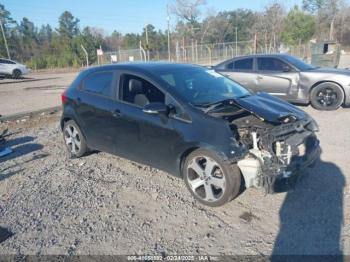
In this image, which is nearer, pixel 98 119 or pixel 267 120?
pixel 267 120

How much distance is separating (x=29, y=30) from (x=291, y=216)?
290 feet

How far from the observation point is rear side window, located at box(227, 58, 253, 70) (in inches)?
348

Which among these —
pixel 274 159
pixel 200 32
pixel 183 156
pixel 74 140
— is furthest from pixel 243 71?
pixel 200 32

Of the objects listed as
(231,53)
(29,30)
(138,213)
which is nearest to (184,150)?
(138,213)

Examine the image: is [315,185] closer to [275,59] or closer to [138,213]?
[138,213]

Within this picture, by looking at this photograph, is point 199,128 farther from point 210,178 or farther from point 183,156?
point 210,178

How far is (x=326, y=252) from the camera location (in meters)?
2.76

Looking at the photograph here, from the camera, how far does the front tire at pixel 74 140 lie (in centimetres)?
533

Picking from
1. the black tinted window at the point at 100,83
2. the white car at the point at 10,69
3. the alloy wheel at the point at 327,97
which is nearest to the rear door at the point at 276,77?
the alloy wheel at the point at 327,97

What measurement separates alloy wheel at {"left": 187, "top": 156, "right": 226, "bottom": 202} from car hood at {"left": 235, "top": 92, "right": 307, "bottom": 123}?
0.81 m

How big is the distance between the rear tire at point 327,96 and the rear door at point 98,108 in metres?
5.73

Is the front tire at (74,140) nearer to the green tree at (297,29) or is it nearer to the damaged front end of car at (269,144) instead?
the damaged front end of car at (269,144)

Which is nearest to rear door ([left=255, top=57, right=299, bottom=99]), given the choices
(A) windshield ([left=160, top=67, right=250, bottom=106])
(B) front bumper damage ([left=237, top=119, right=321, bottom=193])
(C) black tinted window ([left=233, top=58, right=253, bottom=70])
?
(C) black tinted window ([left=233, top=58, right=253, bottom=70])

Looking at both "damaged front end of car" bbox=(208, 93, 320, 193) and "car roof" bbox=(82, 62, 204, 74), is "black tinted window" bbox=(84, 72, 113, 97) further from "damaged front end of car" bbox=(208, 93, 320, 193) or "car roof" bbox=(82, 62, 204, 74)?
"damaged front end of car" bbox=(208, 93, 320, 193)
